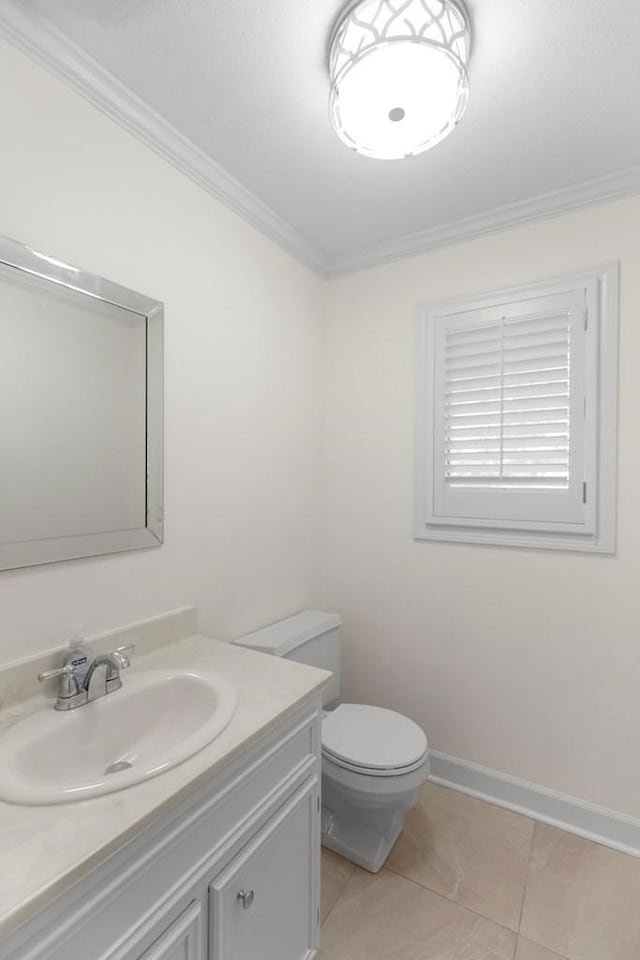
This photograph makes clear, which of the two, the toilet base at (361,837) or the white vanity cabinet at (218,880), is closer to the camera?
the white vanity cabinet at (218,880)

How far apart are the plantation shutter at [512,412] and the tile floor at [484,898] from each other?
1.20m

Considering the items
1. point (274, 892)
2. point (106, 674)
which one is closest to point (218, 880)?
point (274, 892)

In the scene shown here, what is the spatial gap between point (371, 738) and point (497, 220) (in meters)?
2.08

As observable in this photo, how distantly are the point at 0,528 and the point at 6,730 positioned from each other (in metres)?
0.44

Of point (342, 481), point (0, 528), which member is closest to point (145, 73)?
point (0, 528)

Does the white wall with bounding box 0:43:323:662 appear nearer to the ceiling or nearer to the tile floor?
the ceiling

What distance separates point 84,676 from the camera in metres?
1.10

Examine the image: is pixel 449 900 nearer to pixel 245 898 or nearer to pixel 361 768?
pixel 361 768

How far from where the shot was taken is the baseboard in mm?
1643

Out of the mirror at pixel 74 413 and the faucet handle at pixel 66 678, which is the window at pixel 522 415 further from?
the faucet handle at pixel 66 678

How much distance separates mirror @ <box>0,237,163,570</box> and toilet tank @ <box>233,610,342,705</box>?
602mm

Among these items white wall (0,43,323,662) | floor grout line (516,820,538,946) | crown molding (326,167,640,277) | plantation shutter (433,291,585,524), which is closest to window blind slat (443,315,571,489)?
plantation shutter (433,291,585,524)

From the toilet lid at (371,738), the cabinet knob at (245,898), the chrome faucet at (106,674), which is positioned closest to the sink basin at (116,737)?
the chrome faucet at (106,674)

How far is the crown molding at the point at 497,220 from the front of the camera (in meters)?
1.62
